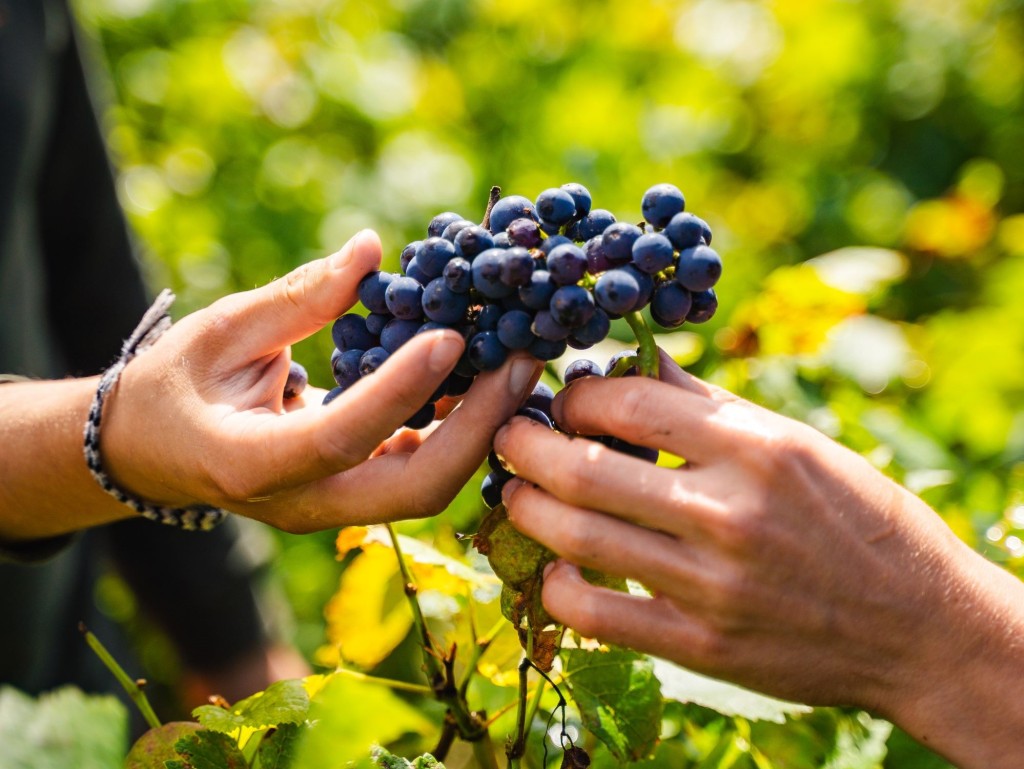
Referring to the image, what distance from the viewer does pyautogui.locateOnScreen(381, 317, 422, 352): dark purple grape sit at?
37.6 inches

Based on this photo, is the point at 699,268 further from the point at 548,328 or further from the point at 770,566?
the point at 770,566

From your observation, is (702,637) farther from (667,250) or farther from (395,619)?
(395,619)

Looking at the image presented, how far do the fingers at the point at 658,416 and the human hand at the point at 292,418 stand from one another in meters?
0.10

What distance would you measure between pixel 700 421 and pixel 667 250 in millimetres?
184

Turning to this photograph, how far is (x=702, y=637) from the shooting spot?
2.73 feet

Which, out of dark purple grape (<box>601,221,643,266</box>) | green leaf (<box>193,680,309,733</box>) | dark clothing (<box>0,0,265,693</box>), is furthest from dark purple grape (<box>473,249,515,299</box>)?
dark clothing (<box>0,0,265,693</box>)

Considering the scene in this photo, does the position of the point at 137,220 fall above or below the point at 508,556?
below

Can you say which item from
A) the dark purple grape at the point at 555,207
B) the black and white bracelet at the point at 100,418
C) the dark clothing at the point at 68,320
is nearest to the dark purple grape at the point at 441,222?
the dark purple grape at the point at 555,207

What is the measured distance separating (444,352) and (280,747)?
45 cm

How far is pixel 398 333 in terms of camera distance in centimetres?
96

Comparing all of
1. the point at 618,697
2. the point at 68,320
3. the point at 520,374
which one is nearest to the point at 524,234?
the point at 520,374

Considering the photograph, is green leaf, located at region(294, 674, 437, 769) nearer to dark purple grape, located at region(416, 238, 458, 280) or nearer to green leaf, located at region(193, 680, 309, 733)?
green leaf, located at region(193, 680, 309, 733)

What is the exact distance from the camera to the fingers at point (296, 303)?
0.97 m

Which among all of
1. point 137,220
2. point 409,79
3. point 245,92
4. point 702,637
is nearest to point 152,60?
point 245,92
